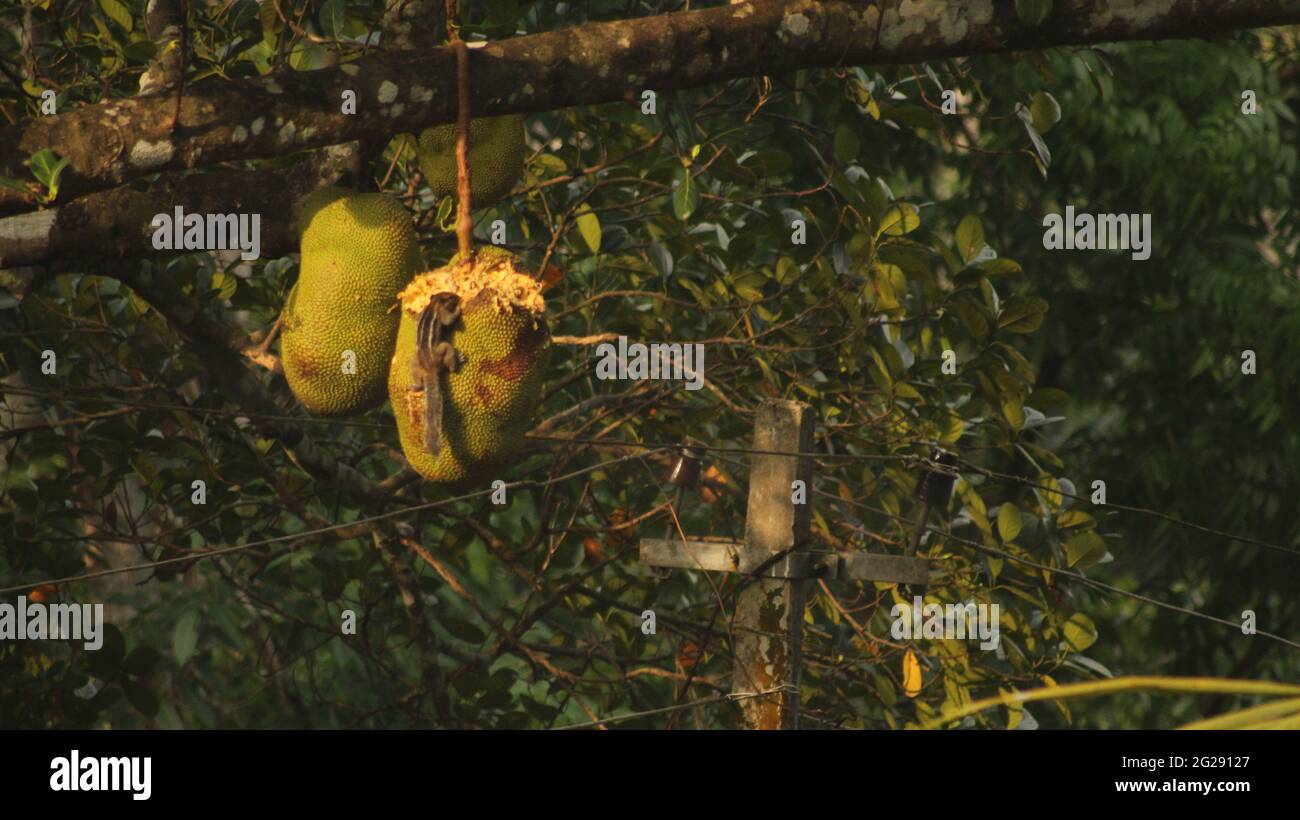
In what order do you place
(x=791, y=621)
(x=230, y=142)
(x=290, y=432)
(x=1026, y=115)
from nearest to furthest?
(x=230, y=142)
(x=791, y=621)
(x=290, y=432)
(x=1026, y=115)

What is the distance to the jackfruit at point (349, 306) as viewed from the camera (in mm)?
2219

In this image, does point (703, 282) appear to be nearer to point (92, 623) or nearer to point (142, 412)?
point (142, 412)

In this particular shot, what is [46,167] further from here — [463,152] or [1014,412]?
[1014,412]

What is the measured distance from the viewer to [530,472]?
441cm

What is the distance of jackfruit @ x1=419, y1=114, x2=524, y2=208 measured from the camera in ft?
7.91

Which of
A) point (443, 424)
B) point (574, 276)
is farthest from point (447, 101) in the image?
point (574, 276)

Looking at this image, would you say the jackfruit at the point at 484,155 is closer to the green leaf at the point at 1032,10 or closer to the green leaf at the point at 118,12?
the green leaf at the point at 1032,10

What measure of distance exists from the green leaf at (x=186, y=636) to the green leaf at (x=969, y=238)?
1.96 m

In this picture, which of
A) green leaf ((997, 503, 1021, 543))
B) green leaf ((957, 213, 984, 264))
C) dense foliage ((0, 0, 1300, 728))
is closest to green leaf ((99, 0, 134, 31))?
dense foliage ((0, 0, 1300, 728))

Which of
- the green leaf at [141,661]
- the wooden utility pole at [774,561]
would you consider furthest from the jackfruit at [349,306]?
the green leaf at [141,661]

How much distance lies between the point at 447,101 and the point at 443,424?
19.6 inches

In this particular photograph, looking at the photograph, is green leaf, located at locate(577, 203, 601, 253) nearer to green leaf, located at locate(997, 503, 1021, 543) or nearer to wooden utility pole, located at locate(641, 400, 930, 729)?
wooden utility pole, located at locate(641, 400, 930, 729)

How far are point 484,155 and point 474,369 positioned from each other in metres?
0.43

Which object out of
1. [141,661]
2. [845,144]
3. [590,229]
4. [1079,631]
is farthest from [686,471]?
[141,661]
